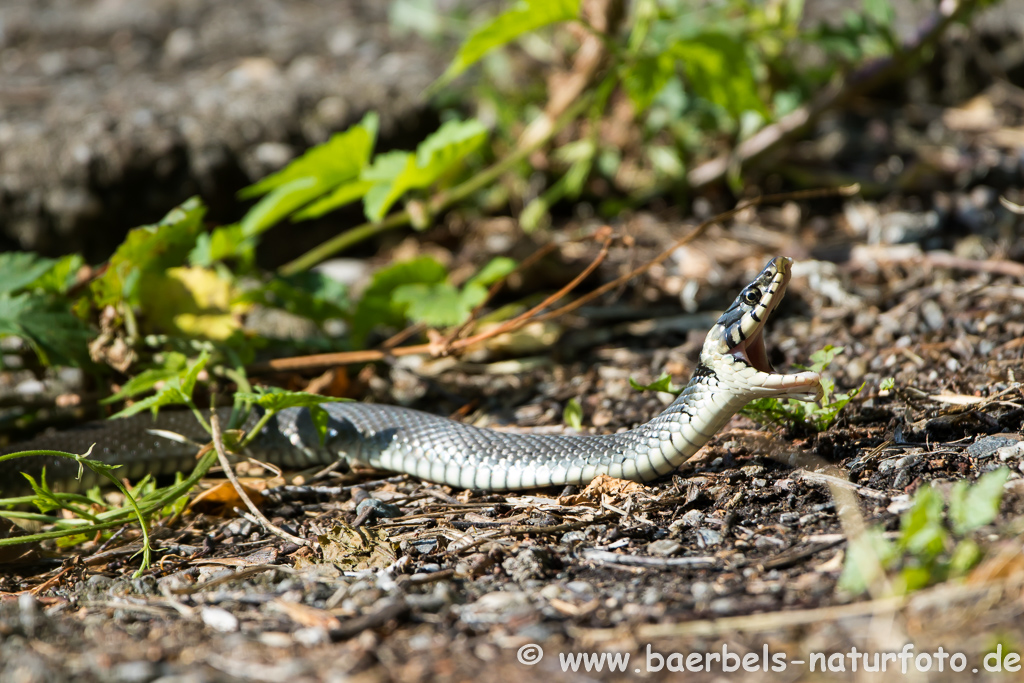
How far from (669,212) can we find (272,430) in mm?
4007

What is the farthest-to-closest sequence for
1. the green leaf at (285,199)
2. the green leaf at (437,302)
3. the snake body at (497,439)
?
the green leaf at (285,199), the green leaf at (437,302), the snake body at (497,439)

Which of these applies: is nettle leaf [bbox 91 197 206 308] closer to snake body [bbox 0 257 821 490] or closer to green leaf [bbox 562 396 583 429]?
snake body [bbox 0 257 821 490]

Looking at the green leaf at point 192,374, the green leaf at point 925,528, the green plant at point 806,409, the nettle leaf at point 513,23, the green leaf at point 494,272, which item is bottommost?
the green plant at point 806,409

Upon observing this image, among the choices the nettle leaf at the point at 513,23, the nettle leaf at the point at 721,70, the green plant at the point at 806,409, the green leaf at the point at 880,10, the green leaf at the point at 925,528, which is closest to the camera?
the green leaf at the point at 925,528

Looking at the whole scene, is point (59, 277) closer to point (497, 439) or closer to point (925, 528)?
point (497, 439)

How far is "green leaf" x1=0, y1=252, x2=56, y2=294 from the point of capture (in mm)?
4301

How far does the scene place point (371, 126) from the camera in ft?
16.8

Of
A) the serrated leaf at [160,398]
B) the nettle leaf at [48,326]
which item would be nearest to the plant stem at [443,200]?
the nettle leaf at [48,326]

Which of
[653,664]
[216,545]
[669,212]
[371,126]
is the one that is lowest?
[216,545]

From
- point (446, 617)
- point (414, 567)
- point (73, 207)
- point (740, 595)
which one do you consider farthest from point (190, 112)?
point (740, 595)

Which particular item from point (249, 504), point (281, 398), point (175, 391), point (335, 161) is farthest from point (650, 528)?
point (335, 161)

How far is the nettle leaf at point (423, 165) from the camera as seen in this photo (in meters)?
4.81

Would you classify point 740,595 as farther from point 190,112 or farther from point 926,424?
point 190,112

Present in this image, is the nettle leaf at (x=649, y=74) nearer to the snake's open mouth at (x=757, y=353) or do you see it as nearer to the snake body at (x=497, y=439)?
the snake body at (x=497, y=439)
